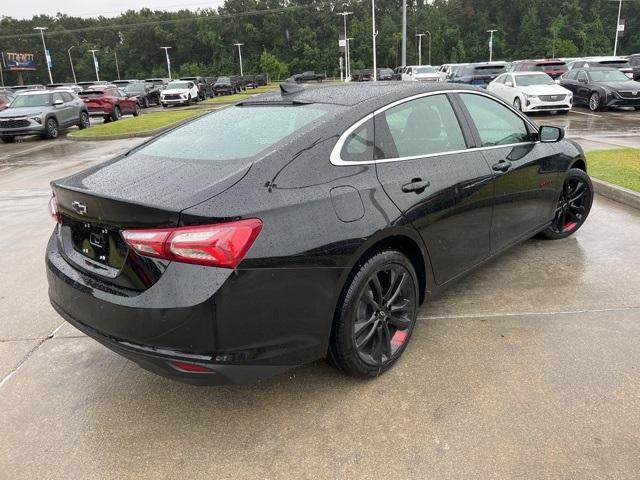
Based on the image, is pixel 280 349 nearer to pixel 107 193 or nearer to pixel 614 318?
pixel 107 193

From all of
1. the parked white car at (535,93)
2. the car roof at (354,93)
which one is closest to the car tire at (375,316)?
the car roof at (354,93)

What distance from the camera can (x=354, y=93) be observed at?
3.52 meters

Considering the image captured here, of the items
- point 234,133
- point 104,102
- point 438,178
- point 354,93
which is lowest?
point 104,102

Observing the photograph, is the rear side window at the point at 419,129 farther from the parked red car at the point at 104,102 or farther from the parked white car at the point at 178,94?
the parked white car at the point at 178,94

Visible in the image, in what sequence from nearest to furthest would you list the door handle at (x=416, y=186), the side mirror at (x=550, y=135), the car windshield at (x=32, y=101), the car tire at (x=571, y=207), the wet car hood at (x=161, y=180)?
the wet car hood at (x=161, y=180)
the door handle at (x=416, y=186)
the side mirror at (x=550, y=135)
the car tire at (x=571, y=207)
the car windshield at (x=32, y=101)

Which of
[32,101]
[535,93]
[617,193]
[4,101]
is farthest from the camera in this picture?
[4,101]

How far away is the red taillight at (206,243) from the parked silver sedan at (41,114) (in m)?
18.0

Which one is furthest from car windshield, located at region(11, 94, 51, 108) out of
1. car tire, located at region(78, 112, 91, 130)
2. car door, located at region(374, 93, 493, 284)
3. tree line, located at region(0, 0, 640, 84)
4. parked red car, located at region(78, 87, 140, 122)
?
tree line, located at region(0, 0, 640, 84)

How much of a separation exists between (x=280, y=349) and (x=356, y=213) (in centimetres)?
80

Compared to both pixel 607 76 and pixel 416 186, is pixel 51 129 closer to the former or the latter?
pixel 416 186

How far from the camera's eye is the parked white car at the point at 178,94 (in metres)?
33.4

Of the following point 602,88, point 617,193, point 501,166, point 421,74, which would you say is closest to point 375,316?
point 501,166

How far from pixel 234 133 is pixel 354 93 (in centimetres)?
83

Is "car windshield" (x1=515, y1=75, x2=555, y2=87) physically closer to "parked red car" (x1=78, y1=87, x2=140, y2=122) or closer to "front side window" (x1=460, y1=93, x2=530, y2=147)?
"front side window" (x1=460, y1=93, x2=530, y2=147)
